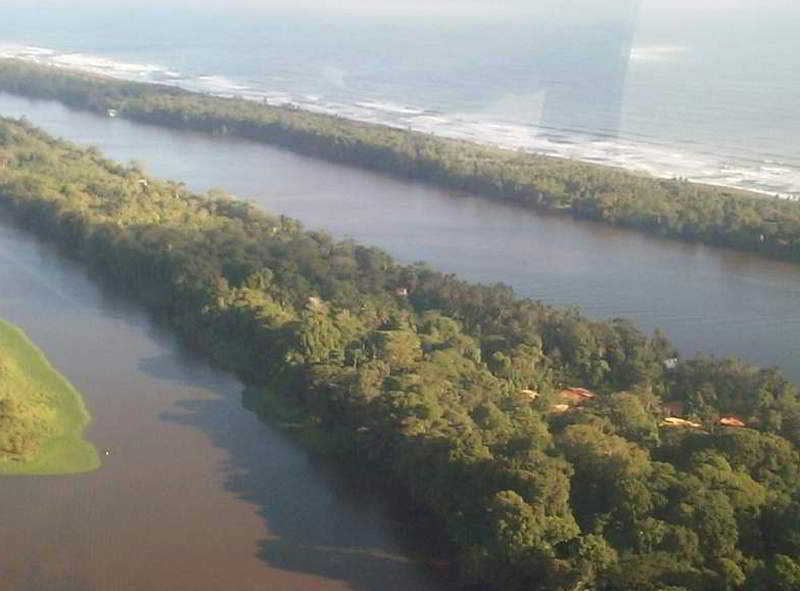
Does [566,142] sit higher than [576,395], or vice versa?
[566,142]

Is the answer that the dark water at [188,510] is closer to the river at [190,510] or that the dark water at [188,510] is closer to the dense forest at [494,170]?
the river at [190,510]

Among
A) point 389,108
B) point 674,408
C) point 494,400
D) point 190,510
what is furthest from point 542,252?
point 389,108

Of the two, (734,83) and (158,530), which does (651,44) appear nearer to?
(734,83)

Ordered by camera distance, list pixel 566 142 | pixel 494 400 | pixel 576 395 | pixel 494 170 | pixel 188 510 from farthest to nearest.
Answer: pixel 566 142
pixel 494 170
pixel 576 395
pixel 494 400
pixel 188 510

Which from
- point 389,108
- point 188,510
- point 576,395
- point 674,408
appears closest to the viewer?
point 188,510

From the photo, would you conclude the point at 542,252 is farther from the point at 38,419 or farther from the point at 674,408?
the point at 38,419

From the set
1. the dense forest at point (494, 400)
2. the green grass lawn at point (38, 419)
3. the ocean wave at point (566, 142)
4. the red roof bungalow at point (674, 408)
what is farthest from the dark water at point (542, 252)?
the green grass lawn at point (38, 419)

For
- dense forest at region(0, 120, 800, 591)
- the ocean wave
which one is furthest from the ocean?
dense forest at region(0, 120, 800, 591)

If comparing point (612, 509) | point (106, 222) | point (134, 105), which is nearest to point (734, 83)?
point (134, 105)
